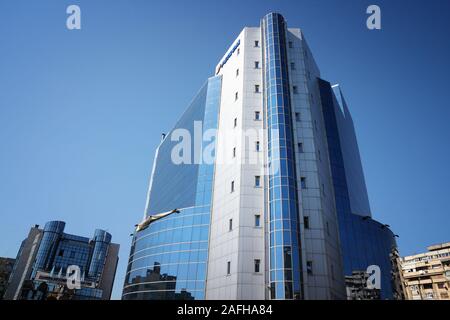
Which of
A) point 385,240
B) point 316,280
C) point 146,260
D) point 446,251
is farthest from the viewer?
point 446,251

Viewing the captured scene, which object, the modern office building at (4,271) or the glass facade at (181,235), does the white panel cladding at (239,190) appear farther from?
the modern office building at (4,271)

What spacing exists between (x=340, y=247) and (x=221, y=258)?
21.1 m

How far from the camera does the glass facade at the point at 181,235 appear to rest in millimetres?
42994

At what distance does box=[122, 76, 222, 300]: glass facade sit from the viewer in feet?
141

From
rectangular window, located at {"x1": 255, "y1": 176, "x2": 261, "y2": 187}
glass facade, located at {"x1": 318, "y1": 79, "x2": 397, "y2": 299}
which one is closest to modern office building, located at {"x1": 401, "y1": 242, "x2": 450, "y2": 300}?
glass facade, located at {"x1": 318, "y1": 79, "x2": 397, "y2": 299}

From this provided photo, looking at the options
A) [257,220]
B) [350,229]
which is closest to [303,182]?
[257,220]

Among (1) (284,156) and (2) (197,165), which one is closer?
(1) (284,156)

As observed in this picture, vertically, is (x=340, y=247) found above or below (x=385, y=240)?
below

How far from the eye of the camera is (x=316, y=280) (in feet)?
106

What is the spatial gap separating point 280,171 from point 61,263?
16598 cm

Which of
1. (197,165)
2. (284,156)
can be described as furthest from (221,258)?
(197,165)

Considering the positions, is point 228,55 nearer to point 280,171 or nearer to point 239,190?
point 280,171

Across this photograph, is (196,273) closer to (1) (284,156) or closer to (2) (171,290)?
(2) (171,290)

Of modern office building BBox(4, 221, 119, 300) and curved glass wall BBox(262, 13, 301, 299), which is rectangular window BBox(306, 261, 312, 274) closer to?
curved glass wall BBox(262, 13, 301, 299)
